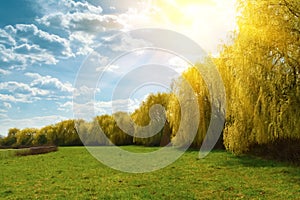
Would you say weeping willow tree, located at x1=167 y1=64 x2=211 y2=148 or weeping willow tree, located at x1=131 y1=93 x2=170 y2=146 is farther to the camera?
weeping willow tree, located at x1=131 y1=93 x2=170 y2=146

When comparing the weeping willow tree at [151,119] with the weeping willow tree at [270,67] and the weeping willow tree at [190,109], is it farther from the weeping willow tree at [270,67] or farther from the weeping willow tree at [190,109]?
the weeping willow tree at [270,67]

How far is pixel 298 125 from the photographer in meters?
13.4

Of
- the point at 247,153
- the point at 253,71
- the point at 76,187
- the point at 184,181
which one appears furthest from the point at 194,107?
the point at 76,187

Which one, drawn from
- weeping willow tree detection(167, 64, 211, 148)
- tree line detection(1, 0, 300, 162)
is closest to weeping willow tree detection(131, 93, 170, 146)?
weeping willow tree detection(167, 64, 211, 148)

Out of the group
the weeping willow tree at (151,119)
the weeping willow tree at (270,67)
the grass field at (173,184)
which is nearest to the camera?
the grass field at (173,184)

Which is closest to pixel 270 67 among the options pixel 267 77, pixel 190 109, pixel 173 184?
pixel 267 77

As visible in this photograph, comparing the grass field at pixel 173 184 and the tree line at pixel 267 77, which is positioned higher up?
the tree line at pixel 267 77

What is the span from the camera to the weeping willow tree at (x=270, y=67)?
13734mm

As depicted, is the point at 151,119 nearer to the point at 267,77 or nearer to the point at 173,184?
the point at 267,77

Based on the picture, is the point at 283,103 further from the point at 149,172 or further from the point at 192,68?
the point at 192,68

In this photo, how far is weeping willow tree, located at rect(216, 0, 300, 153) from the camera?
13734 millimetres

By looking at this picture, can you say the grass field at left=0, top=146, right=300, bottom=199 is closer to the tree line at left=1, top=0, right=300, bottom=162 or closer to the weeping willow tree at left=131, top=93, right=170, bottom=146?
the tree line at left=1, top=0, right=300, bottom=162

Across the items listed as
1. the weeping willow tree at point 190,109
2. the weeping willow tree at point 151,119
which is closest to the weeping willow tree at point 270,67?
the weeping willow tree at point 190,109

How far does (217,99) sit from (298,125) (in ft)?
44.1
